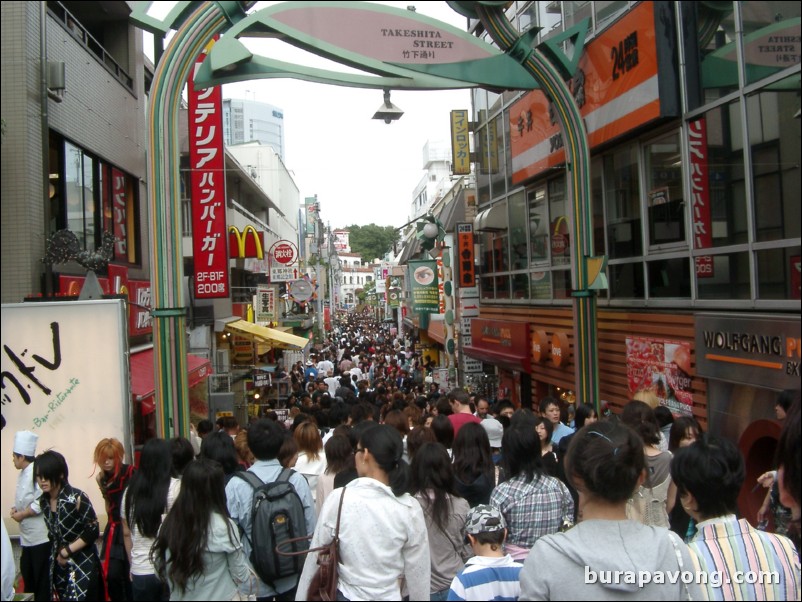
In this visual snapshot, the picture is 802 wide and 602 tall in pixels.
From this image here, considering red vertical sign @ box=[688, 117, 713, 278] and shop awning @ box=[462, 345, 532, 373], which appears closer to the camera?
A: red vertical sign @ box=[688, 117, 713, 278]

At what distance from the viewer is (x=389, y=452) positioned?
3961mm

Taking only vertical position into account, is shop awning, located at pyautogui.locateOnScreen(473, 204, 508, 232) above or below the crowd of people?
above

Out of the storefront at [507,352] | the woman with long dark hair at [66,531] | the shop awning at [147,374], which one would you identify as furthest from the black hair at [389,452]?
the storefront at [507,352]

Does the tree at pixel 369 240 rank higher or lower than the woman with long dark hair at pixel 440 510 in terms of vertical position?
higher

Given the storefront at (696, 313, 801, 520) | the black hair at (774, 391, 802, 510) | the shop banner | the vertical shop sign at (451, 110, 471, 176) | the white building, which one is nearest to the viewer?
the black hair at (774, 391, 802, 510)

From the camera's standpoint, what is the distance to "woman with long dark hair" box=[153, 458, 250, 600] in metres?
4.09

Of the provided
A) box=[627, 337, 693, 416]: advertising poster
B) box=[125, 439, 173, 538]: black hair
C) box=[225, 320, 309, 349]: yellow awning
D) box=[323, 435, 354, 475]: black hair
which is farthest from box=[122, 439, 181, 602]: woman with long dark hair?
box=[225, 320, 309, 349]: yellow awning

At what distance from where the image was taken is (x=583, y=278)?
34.2ft

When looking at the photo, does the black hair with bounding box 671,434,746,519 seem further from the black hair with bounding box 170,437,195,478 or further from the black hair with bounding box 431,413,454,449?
the black hair with bounding box 170,437,195,478

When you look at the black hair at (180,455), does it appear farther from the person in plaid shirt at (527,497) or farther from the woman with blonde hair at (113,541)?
the person in plaid shirt at (527,497)

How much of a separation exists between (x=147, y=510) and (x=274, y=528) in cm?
83

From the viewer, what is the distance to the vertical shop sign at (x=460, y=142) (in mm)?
20781

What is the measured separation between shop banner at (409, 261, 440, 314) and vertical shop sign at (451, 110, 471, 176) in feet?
9.23

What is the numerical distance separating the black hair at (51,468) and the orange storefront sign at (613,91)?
309 inches
